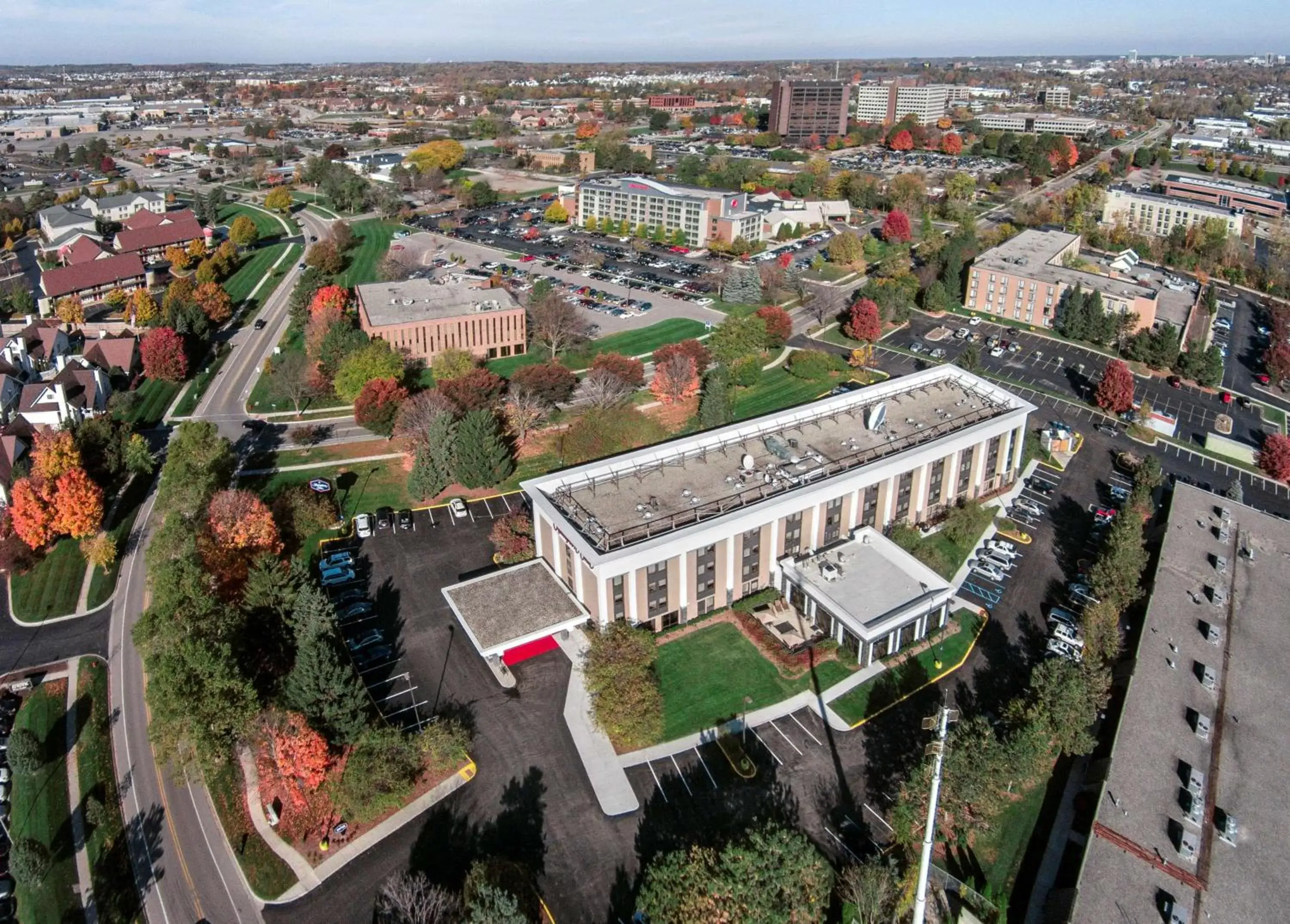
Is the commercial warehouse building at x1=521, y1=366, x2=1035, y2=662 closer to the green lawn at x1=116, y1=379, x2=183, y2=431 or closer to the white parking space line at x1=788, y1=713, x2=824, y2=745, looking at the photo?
the white parking space line at x1=788, y1=713, x2=824, y2=745

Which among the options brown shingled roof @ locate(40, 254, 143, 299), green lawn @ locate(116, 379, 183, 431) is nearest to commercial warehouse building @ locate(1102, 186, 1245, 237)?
green lawn @ locate(116, 379, 183, 431)

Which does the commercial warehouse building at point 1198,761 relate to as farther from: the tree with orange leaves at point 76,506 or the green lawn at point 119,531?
the tree with orange leaves at point 76,506

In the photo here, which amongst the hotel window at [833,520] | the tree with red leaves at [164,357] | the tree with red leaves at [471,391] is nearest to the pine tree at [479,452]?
the tree with red leaves at [471,391]

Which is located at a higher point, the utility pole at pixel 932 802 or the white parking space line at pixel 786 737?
the utility pole at pixel 932 802

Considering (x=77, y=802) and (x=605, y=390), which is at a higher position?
(x=605, y=390)

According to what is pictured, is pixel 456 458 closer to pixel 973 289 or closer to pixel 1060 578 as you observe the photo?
pixel 1060 578

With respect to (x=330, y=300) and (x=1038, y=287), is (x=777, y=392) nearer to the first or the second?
(x=1038, y=287)

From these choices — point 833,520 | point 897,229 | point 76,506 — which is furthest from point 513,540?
point 897,229
